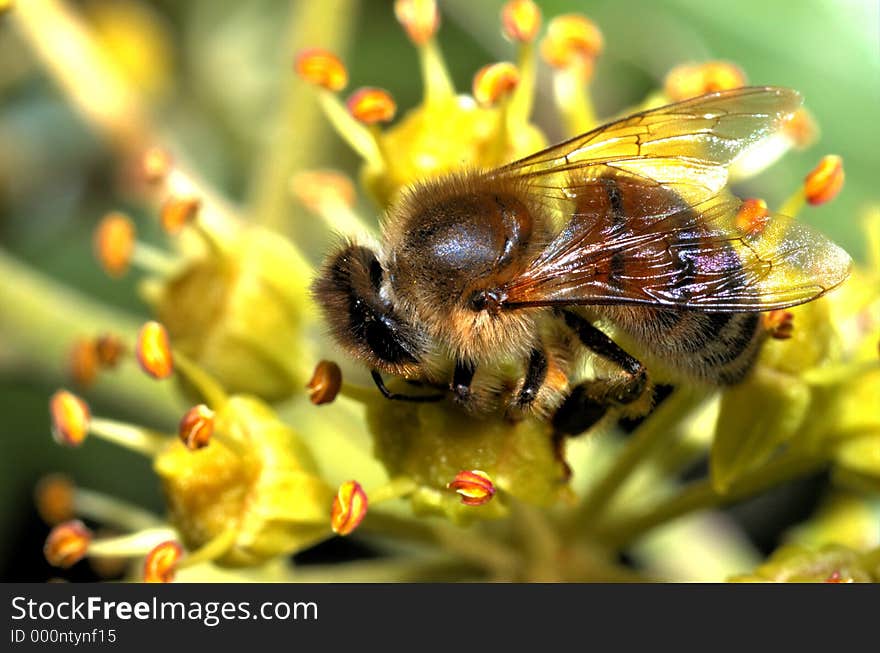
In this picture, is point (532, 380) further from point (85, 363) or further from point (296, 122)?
point (296, 122)

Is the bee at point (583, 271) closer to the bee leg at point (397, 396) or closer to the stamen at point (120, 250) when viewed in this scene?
the bee leg at point (397, 396)

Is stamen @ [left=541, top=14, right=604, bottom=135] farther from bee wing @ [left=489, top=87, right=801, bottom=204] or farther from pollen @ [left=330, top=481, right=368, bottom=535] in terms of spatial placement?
pollen @ [left=330, top=481, right=368, bottom=535]

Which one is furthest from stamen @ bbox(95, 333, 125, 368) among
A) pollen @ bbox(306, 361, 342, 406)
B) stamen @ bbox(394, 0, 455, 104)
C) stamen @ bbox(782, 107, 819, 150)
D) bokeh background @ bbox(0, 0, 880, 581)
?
stamen @ bbox(782, 107, 819, 150)

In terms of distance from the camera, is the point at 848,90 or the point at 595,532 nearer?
the point at 595,532

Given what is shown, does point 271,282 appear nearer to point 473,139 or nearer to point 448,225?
point 473,139

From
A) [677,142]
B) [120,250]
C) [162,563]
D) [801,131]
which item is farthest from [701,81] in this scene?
[162,563]

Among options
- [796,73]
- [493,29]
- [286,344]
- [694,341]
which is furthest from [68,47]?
[694,341]
